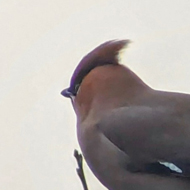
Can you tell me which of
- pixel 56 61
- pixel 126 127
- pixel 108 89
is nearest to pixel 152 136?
pixel 126 127

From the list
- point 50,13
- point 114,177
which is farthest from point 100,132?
point 50,13

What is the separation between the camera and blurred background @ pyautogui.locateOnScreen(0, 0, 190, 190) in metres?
1.81

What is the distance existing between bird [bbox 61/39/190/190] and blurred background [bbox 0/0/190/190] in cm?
26

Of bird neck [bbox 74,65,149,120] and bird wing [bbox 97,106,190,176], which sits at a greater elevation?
bird neck [bbox 74,65,149,120]

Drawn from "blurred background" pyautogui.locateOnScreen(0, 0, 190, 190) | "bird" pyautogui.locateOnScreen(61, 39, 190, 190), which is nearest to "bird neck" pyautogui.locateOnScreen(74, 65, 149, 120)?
"bird" pyautogui.locateOnScreen(61, 39, 190, 190)

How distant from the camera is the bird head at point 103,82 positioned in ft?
4.95

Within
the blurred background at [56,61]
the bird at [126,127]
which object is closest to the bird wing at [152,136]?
the bird at [126,127]

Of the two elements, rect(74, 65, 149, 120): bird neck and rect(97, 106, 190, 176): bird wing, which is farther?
rect(74, 65, 149, 120): bird neck

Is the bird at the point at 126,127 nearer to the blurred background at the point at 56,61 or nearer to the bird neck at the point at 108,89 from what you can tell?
the bird neck at the point at 108,89

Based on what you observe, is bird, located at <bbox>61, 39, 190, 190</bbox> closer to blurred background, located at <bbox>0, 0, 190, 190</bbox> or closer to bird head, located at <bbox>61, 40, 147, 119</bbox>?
bird head, located at <bbox>61, 40, 147, 119</bbox>

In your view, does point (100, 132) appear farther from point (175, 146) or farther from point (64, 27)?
point (64, 27)

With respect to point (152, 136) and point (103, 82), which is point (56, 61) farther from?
point (152, 136)

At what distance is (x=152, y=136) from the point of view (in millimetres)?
1406

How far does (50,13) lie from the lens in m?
1.91
